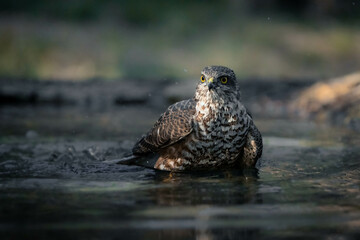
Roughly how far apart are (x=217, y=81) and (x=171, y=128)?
2.17ft

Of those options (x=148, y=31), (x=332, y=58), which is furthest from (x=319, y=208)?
(x=148, y=31)

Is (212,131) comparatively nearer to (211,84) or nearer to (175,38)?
(211,84)

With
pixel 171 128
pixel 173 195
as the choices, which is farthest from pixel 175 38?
pixel 173 195

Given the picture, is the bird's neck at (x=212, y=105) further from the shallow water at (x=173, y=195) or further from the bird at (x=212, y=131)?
the shallow water at (x=173, y=195)

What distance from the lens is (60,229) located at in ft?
12.8

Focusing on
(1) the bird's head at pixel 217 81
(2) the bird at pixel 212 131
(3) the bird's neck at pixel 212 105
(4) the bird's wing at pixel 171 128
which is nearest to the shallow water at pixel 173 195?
(2) the bird at pixel 212 131

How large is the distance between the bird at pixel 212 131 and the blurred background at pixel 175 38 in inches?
370

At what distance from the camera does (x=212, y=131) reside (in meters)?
5.95

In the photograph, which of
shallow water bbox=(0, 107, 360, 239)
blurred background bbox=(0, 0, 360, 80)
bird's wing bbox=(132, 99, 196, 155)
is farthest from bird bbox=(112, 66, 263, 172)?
blurred background bbox=(0, 0, 360, 80)

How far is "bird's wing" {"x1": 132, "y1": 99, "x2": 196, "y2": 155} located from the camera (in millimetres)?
6041

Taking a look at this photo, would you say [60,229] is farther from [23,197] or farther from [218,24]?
[218,24]

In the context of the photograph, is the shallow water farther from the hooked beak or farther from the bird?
the hooked beak

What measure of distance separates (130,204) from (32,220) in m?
0.79

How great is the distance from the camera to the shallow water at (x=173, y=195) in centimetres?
391
